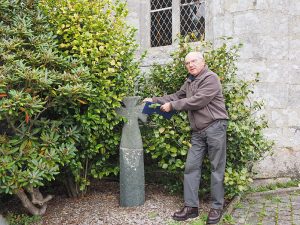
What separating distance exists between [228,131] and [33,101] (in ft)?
7.77

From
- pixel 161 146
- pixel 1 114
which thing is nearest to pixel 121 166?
pixel 161 146

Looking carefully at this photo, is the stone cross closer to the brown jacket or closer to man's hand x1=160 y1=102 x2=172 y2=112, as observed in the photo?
man's hand x1=160 y1=102 x2=172 y2=112

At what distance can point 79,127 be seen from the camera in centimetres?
456

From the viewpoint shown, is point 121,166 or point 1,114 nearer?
point 1,114

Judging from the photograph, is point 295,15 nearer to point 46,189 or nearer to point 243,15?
point 243,15

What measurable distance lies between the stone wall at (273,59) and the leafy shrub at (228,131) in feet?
2.68

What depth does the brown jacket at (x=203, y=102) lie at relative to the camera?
420cm

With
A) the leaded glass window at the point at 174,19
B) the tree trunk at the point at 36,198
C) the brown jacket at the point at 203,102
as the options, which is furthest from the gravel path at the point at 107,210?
the leaded glass window at the point at 174,19

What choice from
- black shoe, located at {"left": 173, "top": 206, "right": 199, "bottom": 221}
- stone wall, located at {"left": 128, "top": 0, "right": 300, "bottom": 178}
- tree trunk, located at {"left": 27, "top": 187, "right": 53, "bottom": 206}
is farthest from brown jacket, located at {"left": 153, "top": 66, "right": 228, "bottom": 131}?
tree trunk, located at {"left": 27, "top": 187, "right": 53, "bottom": 206}

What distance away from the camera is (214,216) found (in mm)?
4227

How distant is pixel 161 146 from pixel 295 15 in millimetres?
3160

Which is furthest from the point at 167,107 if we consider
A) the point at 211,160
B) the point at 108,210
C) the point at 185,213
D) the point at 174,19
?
the point at 174,19

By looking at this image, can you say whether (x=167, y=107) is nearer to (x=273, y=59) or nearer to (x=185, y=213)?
(x=185, y=213)

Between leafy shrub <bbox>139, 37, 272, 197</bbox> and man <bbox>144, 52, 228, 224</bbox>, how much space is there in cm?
22
